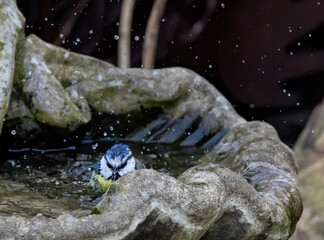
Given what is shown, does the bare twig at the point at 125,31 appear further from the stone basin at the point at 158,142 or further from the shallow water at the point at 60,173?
the shallow water at the point at 60,173

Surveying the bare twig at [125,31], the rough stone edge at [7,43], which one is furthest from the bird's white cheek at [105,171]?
the bare twig at [125,31]

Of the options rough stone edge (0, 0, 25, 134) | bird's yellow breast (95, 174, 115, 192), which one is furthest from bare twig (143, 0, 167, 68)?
bird's yellow breast (95, 174, 115, 192)

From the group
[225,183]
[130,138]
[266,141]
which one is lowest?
[130,138]

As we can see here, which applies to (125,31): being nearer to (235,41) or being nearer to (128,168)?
(235,41)

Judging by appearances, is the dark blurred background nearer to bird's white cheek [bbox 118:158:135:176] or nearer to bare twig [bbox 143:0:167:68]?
bare twig [bbox 143:0:167:68]

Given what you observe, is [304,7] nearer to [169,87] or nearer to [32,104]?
[169,87]

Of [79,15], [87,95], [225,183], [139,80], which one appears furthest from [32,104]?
[79,15]
